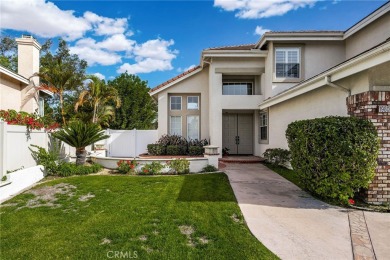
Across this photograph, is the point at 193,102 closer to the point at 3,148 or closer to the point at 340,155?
the point at 3,148

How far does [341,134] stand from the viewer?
17.6 ft

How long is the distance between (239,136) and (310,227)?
36.5ft

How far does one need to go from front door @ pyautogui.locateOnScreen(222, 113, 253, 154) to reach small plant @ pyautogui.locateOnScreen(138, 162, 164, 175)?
6580mm

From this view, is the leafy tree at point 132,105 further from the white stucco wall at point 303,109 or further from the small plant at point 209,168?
the small plant at point 209,168

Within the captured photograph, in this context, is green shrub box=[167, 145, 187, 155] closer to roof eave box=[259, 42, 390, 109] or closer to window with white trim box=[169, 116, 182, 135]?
window with white trim box=[169, 116, 182, 135]

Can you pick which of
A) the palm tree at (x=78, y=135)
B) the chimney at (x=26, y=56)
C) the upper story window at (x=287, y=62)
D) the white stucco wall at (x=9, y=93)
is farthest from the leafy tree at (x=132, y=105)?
the upper story window at (x=287, y=62)

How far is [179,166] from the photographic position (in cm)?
988

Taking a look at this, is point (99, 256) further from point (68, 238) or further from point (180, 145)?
point (180, 145)

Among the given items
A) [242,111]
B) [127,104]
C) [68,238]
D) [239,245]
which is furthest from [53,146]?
[127,104]

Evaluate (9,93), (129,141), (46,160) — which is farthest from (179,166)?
(9,93)

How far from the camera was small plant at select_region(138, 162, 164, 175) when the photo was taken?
9867 mm

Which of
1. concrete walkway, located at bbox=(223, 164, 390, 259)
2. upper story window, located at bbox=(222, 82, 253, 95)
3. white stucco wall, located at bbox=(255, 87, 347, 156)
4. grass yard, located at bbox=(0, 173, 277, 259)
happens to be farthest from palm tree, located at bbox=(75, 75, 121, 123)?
concrete walkway, located at bbox=(223, 164, 390, 259)

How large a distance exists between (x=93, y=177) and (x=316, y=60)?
13.4 meters

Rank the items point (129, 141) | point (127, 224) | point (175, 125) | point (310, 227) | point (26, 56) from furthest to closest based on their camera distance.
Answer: point (129, 141) < point (175, 125) < point (26, 56) < point (127, 224) < point (310, 227)
